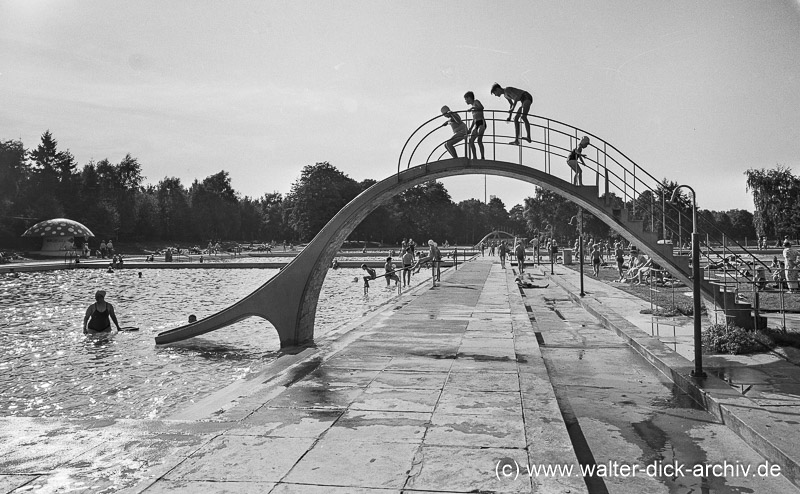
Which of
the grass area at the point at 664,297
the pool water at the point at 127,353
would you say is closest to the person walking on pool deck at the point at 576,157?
the grass area at the point at 664,297

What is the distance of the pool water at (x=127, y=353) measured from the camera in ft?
29.5

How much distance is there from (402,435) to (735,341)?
22.8 ft

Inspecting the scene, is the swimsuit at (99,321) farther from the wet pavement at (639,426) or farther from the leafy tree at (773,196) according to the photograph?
the leafy tree at (773,196)

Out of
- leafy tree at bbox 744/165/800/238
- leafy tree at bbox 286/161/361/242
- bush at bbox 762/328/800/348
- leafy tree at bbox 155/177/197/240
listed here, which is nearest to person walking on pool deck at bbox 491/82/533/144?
bush at bbox 762/328/800/348

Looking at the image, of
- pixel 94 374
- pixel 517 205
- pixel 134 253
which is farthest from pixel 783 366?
pixel 517 205

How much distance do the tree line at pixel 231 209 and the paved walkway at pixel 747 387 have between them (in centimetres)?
4720

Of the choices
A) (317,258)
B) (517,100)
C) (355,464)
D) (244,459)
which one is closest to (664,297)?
(517,100)

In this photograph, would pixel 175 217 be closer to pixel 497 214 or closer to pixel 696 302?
pixel 497 214

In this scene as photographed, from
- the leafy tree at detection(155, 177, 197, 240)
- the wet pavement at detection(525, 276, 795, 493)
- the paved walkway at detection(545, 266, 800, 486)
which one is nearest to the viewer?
the wet pavement at detection(525, 276, 795, 493)

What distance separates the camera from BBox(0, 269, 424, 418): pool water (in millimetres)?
8977

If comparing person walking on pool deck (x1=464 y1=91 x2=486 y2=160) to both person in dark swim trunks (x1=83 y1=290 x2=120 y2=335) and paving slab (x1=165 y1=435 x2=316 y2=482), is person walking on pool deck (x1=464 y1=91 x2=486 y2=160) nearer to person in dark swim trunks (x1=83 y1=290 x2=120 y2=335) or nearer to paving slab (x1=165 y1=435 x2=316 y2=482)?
paving slab (x1=165 y1=435 x2=316 y2=482)

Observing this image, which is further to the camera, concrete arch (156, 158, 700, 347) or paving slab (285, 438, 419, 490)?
concrete arch (156, 158, 700, 347)

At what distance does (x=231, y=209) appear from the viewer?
107438mm

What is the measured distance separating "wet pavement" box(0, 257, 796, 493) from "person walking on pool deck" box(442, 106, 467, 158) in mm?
4769
